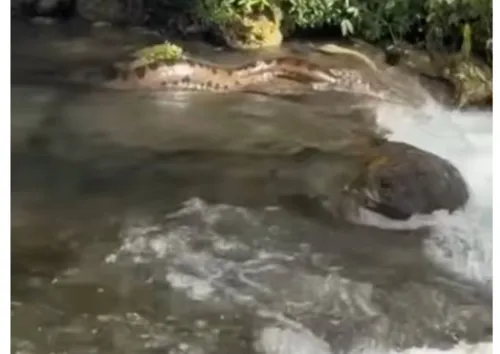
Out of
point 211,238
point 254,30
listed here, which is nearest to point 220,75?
point 254,30

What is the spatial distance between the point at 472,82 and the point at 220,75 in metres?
0.38

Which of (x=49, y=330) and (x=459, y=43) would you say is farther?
(x=459, y=43)

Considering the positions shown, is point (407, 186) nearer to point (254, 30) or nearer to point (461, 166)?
point (461, 166)

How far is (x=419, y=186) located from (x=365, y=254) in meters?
0.13

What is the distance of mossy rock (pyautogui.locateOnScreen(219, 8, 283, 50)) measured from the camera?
1384mm

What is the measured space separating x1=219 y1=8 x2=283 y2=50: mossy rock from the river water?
0.04 m

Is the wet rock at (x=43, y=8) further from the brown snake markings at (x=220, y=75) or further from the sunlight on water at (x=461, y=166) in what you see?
the sunlight on water at (x=461, y=166)

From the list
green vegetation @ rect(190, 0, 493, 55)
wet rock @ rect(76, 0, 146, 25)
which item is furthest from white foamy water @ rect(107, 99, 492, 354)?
wet rock @ rect(76, 0, 146, 25)

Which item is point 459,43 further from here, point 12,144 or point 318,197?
point 12,144

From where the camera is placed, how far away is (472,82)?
4.56 feet

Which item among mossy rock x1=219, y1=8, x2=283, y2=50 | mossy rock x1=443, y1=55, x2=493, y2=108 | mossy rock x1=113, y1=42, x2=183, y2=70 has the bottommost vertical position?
mossy rock x1=443, y1=55, x2=493, y2=108

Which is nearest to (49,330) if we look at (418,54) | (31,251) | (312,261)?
(31,251)

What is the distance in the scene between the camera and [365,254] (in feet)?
4.40

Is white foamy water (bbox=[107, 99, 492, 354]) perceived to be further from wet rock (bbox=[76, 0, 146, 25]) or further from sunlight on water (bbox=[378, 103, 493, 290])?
wet rock (bbox=[76, 0, 146, 25])
